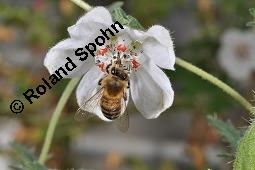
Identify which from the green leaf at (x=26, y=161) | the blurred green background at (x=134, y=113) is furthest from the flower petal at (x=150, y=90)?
the blurred green background at (x=134, y=113)

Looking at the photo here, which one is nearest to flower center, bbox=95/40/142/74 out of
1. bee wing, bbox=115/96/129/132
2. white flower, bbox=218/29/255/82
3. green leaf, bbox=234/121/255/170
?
bee wing, bbox=115/96/129/132

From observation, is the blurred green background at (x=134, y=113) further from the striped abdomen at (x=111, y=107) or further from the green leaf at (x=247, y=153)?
the green leaf at (x=247, y=153)

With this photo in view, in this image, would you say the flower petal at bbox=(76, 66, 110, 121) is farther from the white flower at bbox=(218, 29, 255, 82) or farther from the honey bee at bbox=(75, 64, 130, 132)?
the white flower at bbox=(218, 29, 255, 82)

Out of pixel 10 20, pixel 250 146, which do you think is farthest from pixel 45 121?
pixel 250 146

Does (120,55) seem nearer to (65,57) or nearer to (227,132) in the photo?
(65,57)

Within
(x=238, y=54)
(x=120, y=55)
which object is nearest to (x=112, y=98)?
(x=120, y=55)

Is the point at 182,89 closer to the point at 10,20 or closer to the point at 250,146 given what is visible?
the point at 10,20
